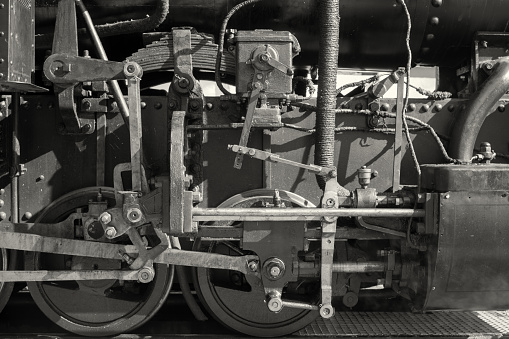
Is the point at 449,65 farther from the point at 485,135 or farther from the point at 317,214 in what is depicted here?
the point at 317,214

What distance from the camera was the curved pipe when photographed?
290cm

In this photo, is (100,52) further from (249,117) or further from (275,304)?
(275,304)

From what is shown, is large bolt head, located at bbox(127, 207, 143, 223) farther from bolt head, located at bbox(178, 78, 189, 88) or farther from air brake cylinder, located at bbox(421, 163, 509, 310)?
air brake cylinder, located at bbox(421, 163, 509, 310)

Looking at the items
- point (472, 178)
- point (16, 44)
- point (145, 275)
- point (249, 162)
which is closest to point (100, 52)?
point (16, 44)

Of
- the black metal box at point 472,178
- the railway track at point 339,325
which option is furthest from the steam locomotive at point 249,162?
the railway track at point 339,325

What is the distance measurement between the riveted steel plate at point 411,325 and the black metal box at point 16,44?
75.9 inches

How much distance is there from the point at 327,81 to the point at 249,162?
62 centimetres

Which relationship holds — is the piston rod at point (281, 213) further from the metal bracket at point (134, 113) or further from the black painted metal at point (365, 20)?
the black painted metal at point (365, 20)

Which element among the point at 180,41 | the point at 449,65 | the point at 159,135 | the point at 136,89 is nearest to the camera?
the point at 136,89

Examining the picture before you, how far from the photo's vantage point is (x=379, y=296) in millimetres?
3217

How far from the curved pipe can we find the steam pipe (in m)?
0.70

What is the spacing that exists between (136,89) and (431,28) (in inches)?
65.0

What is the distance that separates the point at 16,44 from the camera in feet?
8.63

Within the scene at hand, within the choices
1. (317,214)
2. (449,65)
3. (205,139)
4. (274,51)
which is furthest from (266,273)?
(449,65)
